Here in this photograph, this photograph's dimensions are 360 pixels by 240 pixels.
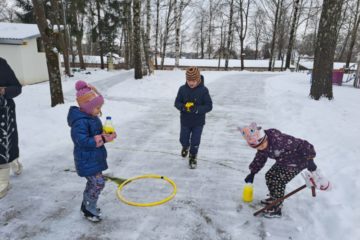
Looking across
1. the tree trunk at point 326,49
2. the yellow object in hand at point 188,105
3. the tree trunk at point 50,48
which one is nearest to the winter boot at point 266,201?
the yellow object in hand at point 188,105

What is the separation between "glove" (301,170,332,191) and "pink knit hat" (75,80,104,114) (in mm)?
2636

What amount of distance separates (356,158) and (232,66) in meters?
41.6

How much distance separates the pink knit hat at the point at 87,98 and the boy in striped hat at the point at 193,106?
83.5 inches

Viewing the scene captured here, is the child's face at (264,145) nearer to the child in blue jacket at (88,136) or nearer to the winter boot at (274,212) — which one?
the winter boot at (274,212)

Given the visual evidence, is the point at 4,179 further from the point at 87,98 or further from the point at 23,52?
the point at 23,52

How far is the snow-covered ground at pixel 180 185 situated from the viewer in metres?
3.51

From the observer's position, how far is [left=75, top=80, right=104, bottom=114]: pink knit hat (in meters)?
3.27

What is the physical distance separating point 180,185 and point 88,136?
196 cm

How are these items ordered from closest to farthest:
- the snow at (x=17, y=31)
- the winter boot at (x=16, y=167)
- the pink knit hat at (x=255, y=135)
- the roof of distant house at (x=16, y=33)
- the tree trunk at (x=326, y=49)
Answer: the pink knit hat at (x=255, y=135), the winter boot at (x=16, y=167), the tree trunk at (x=326, y=49), the roof of distant house at (x=16, y=33), the snow at (x=17, y=31)

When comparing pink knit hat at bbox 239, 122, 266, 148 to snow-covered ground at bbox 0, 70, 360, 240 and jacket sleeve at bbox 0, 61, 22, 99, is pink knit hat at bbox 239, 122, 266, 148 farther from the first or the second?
jacket sleeve at bbox 0, 61, 22, 99

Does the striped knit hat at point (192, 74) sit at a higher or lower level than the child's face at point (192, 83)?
higher

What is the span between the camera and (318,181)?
3490 millimetres

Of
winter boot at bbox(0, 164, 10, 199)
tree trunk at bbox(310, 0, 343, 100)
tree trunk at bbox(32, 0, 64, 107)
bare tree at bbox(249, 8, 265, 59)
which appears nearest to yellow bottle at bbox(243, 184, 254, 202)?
winter boot at bbox(0, 164, 10, 199)

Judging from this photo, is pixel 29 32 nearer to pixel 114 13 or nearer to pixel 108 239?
pixel 114 13
